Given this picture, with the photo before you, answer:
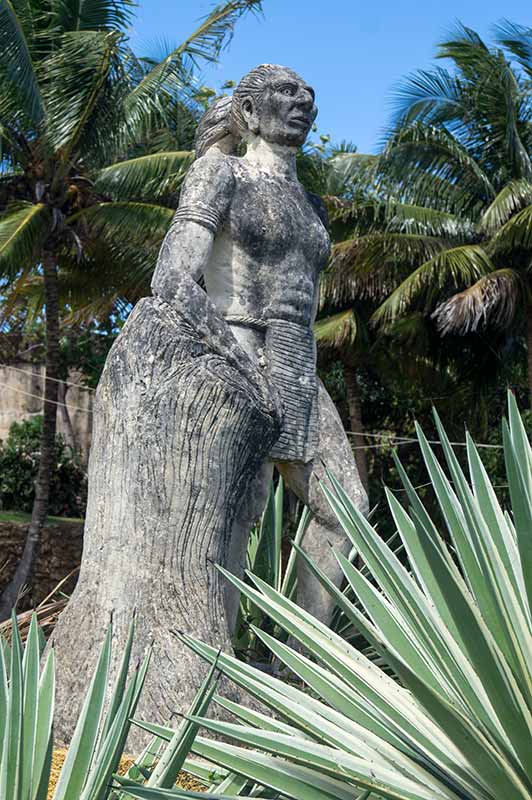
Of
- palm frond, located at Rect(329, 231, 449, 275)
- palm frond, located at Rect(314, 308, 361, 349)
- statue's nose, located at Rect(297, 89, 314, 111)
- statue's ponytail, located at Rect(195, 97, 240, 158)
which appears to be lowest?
statue's ponytail, located at Rect(195, 97, 240, 158)

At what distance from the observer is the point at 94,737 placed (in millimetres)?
1892

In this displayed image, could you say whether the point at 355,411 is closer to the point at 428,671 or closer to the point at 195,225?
the point at 195,225

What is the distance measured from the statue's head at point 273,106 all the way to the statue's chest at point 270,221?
0.19 metres

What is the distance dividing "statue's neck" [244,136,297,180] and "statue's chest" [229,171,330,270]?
0.05 m

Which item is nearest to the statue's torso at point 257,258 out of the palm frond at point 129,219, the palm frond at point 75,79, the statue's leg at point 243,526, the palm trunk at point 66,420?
the statue's leg at point 243,526

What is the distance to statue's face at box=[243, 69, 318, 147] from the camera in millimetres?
4273

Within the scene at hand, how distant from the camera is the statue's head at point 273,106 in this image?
4277mm

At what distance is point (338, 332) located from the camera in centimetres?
1619

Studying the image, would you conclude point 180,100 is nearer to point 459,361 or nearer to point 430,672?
point 459,361

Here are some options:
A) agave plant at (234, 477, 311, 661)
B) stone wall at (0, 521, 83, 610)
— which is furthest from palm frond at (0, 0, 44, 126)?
agave plant at (234, 477, 311, 661)

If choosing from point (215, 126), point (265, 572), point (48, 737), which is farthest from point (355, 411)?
point (48, 737)

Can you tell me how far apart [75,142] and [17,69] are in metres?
1.19

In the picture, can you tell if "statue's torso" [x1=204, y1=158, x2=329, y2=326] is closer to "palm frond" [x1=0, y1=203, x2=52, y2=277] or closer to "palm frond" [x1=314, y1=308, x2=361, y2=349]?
"palm frond" [x1=0, y1=203, x2=52, y2=277]

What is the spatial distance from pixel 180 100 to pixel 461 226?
4126 millimetres
